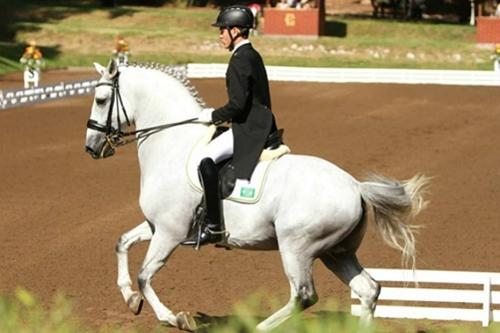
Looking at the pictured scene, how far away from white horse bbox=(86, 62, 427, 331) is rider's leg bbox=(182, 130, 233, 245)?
0.10 m

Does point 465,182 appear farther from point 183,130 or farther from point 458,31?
point 458,31

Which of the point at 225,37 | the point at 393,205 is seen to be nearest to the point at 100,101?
the point at 225,37

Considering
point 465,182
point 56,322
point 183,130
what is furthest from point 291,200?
point 465,182

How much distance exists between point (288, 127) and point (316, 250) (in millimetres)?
18289

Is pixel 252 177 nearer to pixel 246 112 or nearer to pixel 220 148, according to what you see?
pixel 220 148

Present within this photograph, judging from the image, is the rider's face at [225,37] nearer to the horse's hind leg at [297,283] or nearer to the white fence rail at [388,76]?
the horse's hind leg at [297,283]

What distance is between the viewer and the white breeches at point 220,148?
1057 centimetres

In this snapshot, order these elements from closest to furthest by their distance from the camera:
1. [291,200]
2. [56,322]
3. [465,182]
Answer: [56,322] < [291,200] < [465,182]

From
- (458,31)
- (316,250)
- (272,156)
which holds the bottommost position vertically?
(458,31)

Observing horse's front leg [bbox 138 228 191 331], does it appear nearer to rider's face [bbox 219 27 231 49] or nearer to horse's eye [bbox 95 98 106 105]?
horse's eye [bbox 95 98 106 105]

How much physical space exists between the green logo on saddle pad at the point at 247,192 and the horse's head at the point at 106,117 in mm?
1490

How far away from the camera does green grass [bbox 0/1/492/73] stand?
156 ft

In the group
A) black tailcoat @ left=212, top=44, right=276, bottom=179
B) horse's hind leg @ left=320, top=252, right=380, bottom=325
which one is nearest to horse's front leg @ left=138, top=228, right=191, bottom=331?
black tailcoat @ left=212, top=44, right=276, bottom=179

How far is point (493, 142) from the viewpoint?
2619 cm
